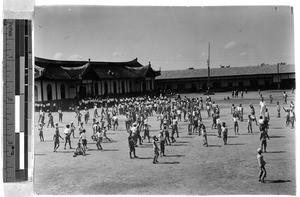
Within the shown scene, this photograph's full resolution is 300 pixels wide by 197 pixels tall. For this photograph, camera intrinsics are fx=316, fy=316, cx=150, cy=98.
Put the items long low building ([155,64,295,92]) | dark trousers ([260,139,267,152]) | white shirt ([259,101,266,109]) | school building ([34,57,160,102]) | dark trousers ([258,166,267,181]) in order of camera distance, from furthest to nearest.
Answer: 1. long low building ([155,64,295,92])
2. white shirt ([259,101,266,109])
3. school building ([34,57,160,102])
4. dark trousers ([260,139,267,152])
5. dark trousers ([258,166,267,181])

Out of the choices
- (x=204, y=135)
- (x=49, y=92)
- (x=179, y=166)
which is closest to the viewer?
(x=179, y=166)

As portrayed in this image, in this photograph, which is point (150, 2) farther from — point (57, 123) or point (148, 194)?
point (148, 194)

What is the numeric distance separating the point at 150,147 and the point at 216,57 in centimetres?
145

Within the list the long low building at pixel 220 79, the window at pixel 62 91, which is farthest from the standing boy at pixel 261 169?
the window at pixel 62 91

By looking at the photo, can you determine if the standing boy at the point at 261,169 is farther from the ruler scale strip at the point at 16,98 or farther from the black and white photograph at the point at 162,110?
the ruler scale strip at the point at 16,98

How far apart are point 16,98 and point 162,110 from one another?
1.84 m

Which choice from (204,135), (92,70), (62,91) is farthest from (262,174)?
(62,91)

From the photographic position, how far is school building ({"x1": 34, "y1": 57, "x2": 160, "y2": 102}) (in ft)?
13.2

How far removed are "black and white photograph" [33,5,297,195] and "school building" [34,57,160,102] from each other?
1 cm

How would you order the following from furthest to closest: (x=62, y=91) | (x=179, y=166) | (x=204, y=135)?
(x=62, y=91) < (x=204, y=135) < (x=179, y=166)

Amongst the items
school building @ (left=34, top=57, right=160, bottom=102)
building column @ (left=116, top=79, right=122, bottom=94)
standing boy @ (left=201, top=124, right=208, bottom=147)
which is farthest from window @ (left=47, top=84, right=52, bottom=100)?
standing boy @ (left=201, top=124, right=208, bottom=147)

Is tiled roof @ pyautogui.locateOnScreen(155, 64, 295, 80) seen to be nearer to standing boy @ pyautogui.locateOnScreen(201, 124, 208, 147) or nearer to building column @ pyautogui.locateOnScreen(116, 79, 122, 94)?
building column @ pyautogui.locateOnScreen(116, 79, 122, 94)

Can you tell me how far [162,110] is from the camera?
4.25 meters

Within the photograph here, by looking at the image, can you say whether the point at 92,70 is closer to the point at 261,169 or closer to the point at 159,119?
the point at 159,119
